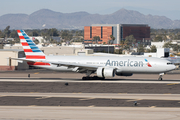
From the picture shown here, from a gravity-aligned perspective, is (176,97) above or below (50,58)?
below

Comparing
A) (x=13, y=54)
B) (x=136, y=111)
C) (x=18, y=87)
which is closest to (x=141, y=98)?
(x=136, y=111)

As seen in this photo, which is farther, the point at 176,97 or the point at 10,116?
the point at 176,97

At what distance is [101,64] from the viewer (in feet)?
173

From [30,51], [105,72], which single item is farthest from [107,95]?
[30,51]

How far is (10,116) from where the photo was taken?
2505 cm

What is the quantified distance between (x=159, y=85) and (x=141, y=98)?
38.0ft

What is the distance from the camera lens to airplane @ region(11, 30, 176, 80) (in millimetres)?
50594

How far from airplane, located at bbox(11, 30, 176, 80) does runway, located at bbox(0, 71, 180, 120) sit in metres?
6.83

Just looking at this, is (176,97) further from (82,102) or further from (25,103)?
(25,103)

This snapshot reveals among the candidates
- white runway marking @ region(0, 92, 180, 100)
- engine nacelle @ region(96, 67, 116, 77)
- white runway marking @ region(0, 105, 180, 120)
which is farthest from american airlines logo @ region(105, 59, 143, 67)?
white runway marking @ region(0, 105, 180, 120)

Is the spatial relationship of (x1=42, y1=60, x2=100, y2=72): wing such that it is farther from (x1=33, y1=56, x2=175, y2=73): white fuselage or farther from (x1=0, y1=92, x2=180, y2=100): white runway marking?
(x1=0, y1=92, x2=180, y2=100): white runway marking

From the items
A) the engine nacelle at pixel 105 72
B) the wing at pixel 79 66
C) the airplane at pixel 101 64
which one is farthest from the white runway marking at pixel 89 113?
the wing at pixel 79 66

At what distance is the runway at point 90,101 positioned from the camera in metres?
25.7

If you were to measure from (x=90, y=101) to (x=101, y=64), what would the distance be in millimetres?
21403
